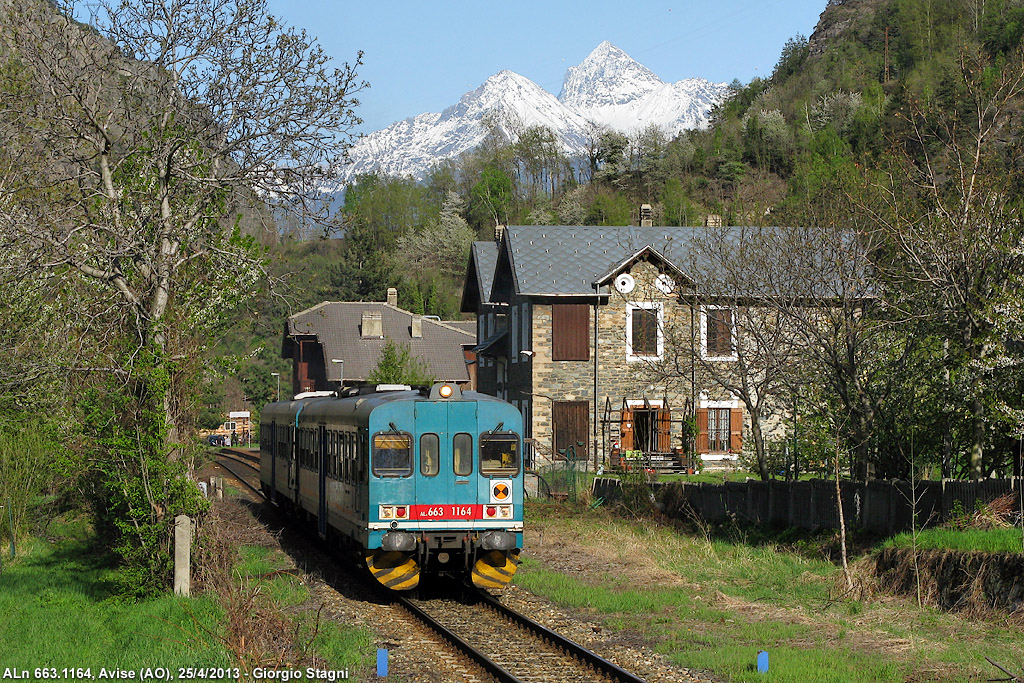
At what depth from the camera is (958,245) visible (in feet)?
55.4

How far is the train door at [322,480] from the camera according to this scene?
62.6 ft

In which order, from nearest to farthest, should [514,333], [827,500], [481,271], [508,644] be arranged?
[508,644]
[827,500]
[514,333]
[481,271]

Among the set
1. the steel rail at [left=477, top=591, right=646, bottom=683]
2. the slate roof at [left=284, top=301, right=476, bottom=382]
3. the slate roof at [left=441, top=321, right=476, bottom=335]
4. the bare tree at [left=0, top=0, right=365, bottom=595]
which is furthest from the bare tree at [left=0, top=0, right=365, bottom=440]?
the slate roof at [left=441, top=321, right=476, bottom=335]

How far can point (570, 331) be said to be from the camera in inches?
1411

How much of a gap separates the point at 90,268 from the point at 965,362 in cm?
1228

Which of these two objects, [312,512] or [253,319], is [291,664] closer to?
[253,319]

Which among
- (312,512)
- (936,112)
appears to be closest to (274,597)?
(312,512)

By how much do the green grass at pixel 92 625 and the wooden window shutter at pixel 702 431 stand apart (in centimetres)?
2230

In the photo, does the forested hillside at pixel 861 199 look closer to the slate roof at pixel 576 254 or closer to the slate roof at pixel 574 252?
the slate roof at pixel 576 254

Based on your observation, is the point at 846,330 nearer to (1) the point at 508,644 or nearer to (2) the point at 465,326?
(1) the point at 508,644

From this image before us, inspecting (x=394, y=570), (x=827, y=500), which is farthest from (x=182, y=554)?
(x=827, y=500)

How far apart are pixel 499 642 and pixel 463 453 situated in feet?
11.7

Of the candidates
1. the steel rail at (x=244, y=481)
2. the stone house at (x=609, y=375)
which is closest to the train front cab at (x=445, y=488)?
the steel rail at (x=244, y=481)

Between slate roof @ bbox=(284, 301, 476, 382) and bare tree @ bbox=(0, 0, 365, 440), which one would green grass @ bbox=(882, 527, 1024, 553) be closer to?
bare tree @ bbox=(0, 0, 365, 440)
